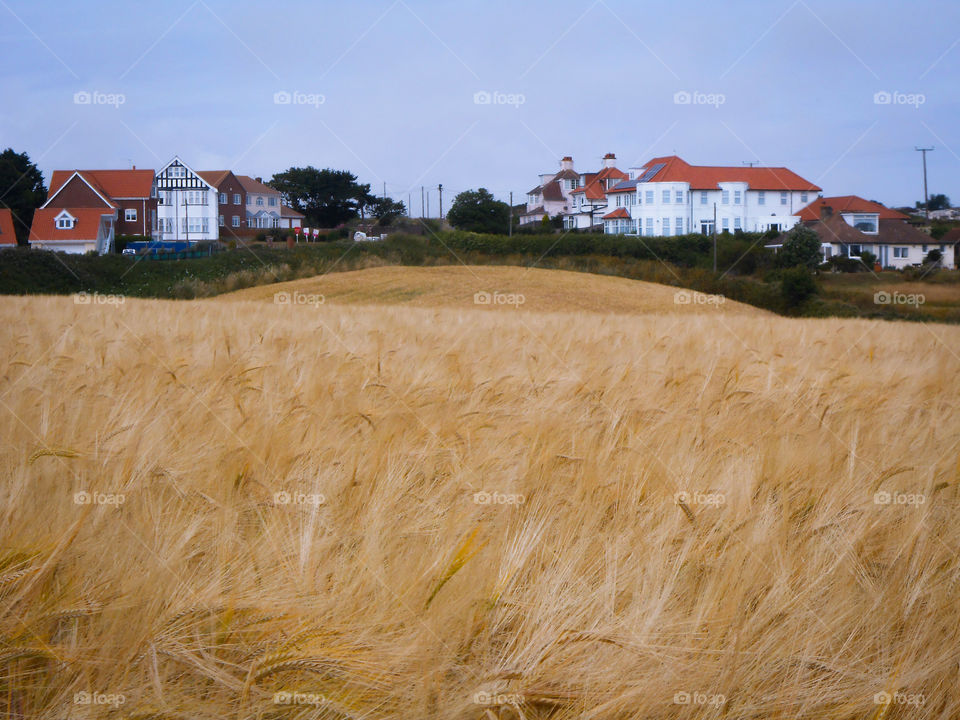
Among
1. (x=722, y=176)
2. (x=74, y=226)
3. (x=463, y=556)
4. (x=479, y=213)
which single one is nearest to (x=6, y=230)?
(x=74, y=226)

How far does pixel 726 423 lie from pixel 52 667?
102 inches

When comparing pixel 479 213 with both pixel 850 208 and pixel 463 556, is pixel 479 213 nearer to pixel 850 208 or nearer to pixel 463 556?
pixel 850 208

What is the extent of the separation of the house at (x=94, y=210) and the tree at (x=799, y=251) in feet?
89.5

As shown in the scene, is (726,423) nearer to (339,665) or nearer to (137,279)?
(339,665)

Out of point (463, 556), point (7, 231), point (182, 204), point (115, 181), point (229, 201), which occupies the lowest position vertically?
point (463, 556)

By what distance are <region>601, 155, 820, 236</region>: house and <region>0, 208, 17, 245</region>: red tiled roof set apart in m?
29.9

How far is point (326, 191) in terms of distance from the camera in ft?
106

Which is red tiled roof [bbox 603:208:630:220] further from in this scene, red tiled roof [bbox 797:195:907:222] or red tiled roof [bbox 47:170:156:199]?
red tiled roof [bbox 47:170:156:199]

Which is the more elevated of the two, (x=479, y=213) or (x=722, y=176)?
(x=722, y=176)

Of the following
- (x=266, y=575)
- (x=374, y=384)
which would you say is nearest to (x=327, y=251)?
(x=374, y=384)

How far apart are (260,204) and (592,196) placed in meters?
23.0

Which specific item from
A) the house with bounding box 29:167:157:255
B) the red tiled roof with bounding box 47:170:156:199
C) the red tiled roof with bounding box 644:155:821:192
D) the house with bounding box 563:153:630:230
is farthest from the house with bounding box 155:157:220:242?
the red tiled roof with bounding box 644:155:821:192

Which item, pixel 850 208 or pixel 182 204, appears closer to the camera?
pixel 182 204

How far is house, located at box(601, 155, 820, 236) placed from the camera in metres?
44.7
